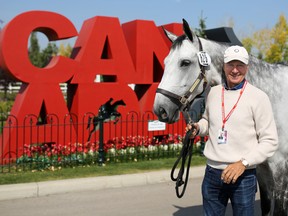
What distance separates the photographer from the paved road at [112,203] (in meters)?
5.37

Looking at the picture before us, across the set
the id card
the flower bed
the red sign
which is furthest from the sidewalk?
the id card

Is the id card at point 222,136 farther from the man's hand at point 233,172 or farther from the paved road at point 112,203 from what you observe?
the paved road at point 112,203

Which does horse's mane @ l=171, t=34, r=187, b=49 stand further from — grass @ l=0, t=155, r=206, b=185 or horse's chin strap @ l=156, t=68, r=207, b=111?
grass @ l=0, t=155, r=206, b=185

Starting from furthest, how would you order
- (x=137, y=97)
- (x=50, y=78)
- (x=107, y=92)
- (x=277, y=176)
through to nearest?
1. (x=137, y=97)
2. (x=107, y=92)
3. (x=50, y=78)
4. (x=277, y=176)

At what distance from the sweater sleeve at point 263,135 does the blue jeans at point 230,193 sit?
21cm

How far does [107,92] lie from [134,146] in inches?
62.0

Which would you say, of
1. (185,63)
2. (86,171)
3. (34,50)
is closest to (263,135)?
(185,63)

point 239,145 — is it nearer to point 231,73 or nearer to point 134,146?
point 231,73

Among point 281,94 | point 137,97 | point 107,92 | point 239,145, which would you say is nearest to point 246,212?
point 239,145

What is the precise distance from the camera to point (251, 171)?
8.71ft

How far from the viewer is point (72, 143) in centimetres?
915

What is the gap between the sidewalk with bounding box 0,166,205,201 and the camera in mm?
6020

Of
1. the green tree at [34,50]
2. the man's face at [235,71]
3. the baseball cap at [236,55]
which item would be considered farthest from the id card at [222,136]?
the green tree at [34,50]

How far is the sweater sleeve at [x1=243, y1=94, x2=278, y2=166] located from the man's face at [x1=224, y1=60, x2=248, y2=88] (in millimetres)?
208
